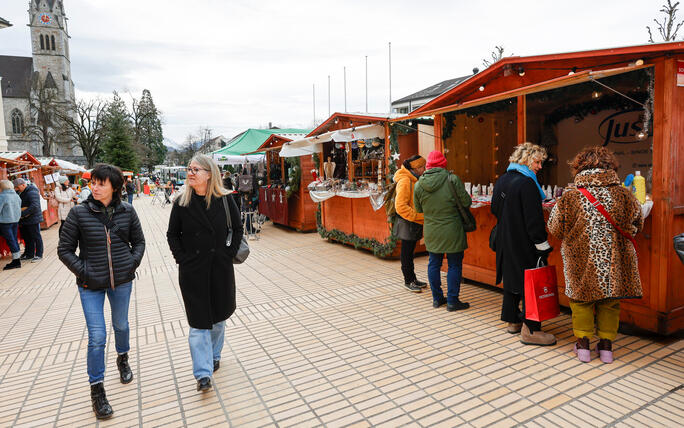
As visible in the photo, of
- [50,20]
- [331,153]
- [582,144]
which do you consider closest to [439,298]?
[582,144]

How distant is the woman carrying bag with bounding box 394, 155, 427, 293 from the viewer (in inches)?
218

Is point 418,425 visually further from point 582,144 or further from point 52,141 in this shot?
point 52,141

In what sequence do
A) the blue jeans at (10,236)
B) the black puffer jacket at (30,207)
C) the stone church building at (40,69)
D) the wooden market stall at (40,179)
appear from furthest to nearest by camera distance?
the stone church building at (40,69) < the wooden market stall at (40,179) < the black puffer jacket at (30,207) < the blue jeans at (10,236)

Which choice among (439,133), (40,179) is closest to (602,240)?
(439,133)

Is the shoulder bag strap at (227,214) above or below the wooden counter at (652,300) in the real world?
above

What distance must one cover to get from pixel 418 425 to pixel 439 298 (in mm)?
2377

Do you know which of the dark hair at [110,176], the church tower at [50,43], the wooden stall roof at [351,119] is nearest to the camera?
the dark hair at [110,176]

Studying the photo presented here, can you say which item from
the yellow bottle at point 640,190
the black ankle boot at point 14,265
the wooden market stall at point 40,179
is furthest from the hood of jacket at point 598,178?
the wooden market stall at point 40,179

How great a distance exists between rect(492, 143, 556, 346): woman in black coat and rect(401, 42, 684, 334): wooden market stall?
0.92 meters

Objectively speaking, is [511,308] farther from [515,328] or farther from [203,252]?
[203,252]

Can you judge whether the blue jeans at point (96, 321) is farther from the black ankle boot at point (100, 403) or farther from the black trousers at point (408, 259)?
the black trousers at point (408, 259)

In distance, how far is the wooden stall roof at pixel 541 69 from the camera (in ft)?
12.2

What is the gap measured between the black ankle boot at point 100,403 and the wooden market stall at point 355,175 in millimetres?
5092

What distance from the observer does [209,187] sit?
122 inches
